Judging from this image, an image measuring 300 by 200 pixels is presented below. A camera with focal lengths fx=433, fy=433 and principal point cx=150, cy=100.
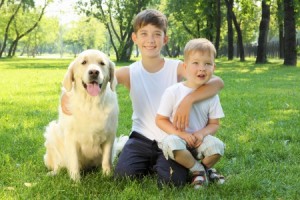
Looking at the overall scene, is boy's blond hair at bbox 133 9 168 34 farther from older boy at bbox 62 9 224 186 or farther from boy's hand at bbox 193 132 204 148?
boy's hand at bbox 193 132 204 148

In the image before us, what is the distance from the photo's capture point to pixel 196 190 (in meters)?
3.75

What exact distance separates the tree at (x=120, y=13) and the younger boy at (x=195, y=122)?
32.1 metres

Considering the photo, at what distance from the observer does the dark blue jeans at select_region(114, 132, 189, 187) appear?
3945 millimetres

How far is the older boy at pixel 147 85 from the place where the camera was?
169 inches

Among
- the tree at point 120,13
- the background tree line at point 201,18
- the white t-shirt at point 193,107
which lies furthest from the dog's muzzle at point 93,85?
the tree at point 120,13

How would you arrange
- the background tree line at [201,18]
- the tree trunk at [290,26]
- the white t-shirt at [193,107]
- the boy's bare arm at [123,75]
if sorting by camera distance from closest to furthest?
the white t-shirt at [193,107] < the boy's bare arm at [123,75] < the tree trunk at [290,26] < the background tree line at [201,18]

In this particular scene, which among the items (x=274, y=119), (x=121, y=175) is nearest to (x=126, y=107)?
(x=274, y=119)

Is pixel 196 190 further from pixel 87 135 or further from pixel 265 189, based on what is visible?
pixel 87 135

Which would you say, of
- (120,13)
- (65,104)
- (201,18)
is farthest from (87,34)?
(65,104)

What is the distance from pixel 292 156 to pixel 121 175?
2073mm

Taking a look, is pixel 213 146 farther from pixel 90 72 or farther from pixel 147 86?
pixel 90 72

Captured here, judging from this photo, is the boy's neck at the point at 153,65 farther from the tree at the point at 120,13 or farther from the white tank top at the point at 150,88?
the tree at the point at 120,13

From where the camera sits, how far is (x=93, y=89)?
3932 mm

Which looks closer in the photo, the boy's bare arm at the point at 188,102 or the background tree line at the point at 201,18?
the boy's bare arm at the point at 188,102
